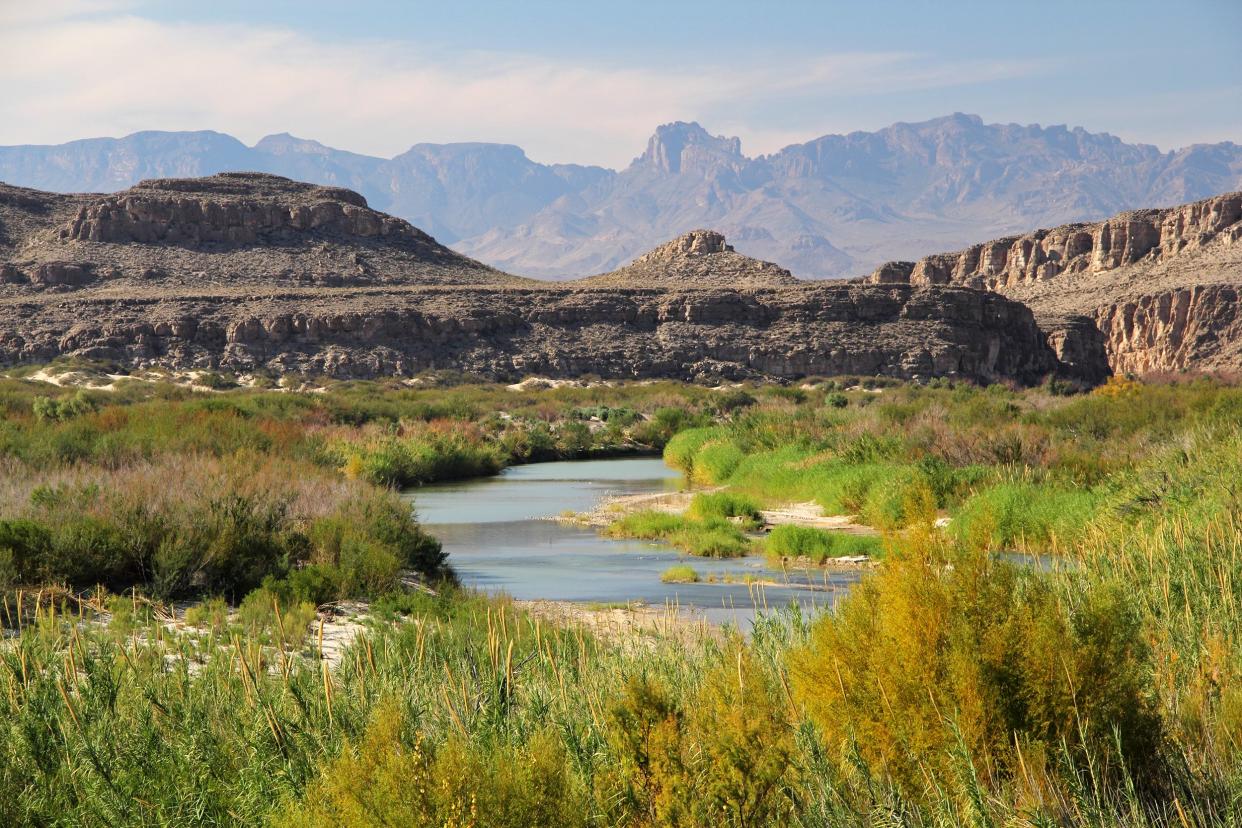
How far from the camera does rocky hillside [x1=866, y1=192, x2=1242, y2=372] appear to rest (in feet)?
281

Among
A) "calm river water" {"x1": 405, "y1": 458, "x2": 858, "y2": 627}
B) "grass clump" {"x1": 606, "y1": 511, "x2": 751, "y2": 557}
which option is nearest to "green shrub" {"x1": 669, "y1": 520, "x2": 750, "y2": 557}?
"grass clump" {"x1": 606, "y1": 511, "x2": 751, "y2": 557}

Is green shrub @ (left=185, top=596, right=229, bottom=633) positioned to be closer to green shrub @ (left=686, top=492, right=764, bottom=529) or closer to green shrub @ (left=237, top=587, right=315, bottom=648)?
green shrub @ (left=237, top=587, right=315, bottom=648)

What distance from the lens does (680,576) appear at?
53.8 feet

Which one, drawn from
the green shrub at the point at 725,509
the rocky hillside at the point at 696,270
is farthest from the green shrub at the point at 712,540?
the rocky hillside at the point at 696,270

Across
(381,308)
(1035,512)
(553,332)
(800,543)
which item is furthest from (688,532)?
(553,332)

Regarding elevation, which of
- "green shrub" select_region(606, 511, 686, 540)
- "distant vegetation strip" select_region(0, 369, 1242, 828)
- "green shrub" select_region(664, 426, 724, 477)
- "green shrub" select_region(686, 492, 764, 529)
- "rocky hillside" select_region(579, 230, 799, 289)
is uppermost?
"rocky hillside" select_region(579, 230, 799, 289)

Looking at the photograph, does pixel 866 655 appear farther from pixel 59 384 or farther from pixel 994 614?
pixel 59 384

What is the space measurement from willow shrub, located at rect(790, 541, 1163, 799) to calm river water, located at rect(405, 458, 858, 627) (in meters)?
2.17

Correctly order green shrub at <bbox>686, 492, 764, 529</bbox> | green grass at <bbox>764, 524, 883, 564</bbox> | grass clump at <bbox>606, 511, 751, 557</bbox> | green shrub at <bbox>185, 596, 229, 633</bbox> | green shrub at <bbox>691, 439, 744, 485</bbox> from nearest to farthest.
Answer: green shrub at <bbox>185, 596, 229, 633</bbox> < green grass at <bbox>764, 524, 883, 564</bbox> < grass clump at <bbox>606, 511, 751, 557</bbox> < green shrub at <bbox>686, 492, 764, 529</bbox> < green shrub at <bbox>691, 439, 744, 485</bbox>

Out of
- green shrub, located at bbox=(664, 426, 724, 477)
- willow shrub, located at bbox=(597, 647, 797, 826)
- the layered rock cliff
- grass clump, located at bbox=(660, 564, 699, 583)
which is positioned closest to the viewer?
willow shrub, located at bbox=(597, 647, 797, 826)

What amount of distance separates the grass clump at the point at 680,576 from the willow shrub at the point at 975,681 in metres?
10.3

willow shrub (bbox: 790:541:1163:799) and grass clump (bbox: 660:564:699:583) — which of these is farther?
grass clump (bbox: 660:564:699:583)

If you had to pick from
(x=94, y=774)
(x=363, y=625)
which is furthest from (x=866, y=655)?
(x=363, y=625)

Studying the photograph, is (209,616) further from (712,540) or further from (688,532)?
(688,532)
